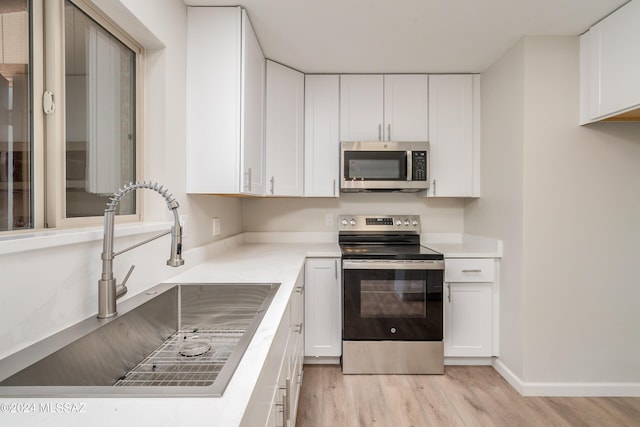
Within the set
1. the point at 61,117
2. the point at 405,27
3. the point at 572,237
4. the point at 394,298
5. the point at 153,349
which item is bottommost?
the point at 394,298

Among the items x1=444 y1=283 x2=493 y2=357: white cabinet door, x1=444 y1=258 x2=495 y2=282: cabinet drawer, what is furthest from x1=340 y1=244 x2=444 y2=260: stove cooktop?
x1=444 y1=283 x2=493 y2=357: white cabinet door

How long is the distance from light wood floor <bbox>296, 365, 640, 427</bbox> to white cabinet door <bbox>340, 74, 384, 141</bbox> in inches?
72.2

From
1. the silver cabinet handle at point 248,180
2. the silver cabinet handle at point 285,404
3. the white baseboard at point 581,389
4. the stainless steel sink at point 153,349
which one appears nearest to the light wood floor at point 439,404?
the white baseboard at point 581,389

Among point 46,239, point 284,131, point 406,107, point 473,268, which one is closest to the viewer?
point 46,239

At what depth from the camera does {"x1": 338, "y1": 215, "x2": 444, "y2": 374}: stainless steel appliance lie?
232 centimetres

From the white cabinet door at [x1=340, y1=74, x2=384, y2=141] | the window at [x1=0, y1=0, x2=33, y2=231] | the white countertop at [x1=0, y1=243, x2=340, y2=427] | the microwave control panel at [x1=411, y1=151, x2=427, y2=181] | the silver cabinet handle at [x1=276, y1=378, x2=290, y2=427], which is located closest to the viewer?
the white countertop at [x1=0, y1=243, x2=340, y2=427]

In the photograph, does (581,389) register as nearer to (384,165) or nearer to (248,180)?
(384,165)

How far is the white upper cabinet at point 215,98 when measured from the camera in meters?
1.81

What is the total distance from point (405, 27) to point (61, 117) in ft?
5.95

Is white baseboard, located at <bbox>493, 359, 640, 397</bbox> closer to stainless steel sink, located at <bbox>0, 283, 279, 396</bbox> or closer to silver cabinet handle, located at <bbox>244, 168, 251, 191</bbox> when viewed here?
stainless steel sink, located at <bbox>0, 283, 279, 396</bbox>

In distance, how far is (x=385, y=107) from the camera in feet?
8.95

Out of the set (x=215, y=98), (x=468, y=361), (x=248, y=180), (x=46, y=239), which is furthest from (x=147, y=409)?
(x=468, y=361)

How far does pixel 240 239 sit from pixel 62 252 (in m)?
1.97

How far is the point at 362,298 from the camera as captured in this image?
2.34m
